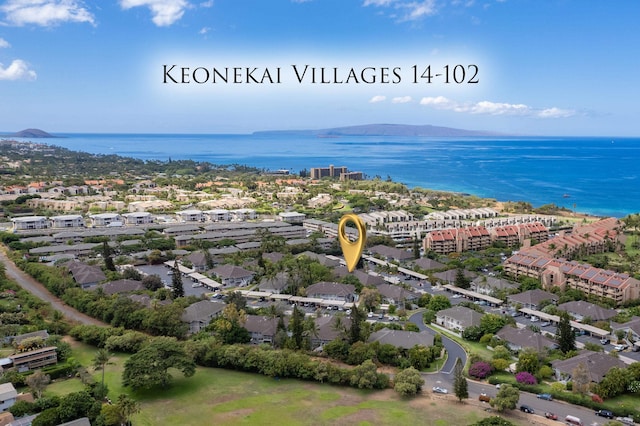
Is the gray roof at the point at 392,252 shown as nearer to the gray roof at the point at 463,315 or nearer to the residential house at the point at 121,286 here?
the gray roof at the point at 463,315

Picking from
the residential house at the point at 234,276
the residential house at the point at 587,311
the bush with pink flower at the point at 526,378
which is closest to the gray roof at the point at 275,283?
the residential house at the point at 234,276

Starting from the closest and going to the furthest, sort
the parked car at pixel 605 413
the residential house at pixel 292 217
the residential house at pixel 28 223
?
the parked car at pixel 605 413, the residential house at pixel 28 223, the residential house at pixel 292 217

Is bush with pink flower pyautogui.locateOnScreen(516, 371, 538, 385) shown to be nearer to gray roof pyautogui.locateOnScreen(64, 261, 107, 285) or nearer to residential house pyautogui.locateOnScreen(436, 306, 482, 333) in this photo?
residential house pyautogui.locateOnScreen(436, 306, 482, 333)

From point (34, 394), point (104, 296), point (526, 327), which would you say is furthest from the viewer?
point (104, 296)

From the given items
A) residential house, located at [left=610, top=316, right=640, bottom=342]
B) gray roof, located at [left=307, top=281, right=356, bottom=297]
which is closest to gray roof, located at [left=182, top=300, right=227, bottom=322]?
gray roof, located at [left=307, top=281, right=356, bottom=297]

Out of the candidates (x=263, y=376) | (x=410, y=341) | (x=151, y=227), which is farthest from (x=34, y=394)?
(x=151, y=227)

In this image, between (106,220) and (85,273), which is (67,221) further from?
(85,273)

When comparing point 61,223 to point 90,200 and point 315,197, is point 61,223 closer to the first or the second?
point 90,200

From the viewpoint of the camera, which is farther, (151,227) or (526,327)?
(151,227)
